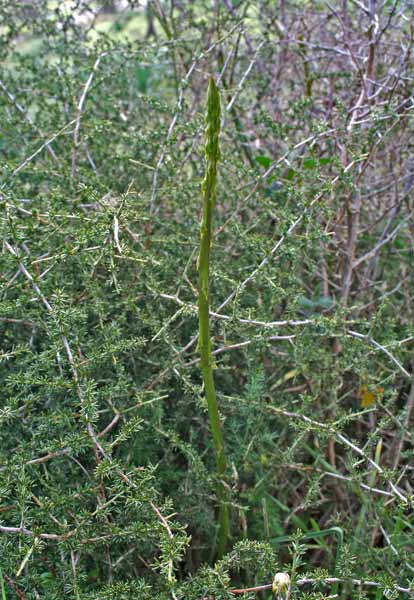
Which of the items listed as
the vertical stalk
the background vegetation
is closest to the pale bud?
the background vegetation

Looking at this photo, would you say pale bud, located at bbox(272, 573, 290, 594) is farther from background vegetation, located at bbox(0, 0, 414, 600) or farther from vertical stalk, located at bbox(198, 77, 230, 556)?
vertical stalk, located at bbox(198, 77, 230, 556)

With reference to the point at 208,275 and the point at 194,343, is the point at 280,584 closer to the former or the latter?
the point at 208,275

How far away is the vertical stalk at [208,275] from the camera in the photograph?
87 cm

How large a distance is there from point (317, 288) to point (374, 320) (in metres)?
0.40

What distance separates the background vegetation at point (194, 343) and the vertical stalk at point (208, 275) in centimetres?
5

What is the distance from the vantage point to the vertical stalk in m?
0.87

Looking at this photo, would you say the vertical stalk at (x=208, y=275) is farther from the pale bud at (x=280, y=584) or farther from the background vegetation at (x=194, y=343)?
the pale bud at (x=280, y=584)

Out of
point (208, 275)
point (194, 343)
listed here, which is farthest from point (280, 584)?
point (194, 343)

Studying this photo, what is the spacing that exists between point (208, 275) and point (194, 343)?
0.49 m

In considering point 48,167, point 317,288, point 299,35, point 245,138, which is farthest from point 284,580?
point 299,35

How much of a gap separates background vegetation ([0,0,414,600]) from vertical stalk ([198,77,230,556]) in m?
0.05

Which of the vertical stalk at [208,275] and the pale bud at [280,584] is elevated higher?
the vertical stalk at [208,275]

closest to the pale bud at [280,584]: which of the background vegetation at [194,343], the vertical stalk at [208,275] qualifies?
the background vegetation at [194,343]

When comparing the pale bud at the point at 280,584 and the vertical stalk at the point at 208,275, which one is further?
the pale bud at the point at 280,584
